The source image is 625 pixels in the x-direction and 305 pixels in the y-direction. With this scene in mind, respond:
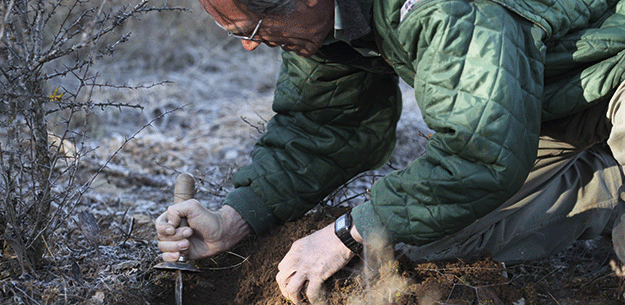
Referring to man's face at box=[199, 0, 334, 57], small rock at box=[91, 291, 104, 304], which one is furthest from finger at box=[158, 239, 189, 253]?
man's face at box=[199, 0, 334, 57]

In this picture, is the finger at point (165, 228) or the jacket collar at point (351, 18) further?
the finger at point (165, 228)

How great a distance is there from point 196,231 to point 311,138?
0.71 meters

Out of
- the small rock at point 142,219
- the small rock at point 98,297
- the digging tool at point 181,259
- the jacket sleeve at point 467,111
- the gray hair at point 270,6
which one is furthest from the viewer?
the small rock at point 142,219

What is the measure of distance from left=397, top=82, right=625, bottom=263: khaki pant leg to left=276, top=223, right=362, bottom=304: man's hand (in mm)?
466

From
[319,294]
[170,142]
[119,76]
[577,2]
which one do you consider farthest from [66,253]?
[119,76]

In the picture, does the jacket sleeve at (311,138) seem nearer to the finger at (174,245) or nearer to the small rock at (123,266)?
the finger at (174,245)

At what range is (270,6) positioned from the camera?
1.90 meters

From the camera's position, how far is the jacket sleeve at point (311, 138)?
254 centimetres

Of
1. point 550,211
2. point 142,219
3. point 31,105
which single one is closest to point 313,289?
point 550,211

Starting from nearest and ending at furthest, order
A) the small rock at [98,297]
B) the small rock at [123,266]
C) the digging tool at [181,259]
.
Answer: the small rock at [98,297] < the digging tool at [181,259] < the small rock at [123,266]

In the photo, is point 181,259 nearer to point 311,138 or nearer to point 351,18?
point 311,138

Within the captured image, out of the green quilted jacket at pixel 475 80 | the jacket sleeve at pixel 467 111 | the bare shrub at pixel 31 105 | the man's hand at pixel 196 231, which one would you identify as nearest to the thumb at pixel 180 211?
the man's hand at pixel 196 231

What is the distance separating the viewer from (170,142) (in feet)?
14.9

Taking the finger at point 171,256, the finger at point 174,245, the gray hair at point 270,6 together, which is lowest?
the finger at point 171,256
